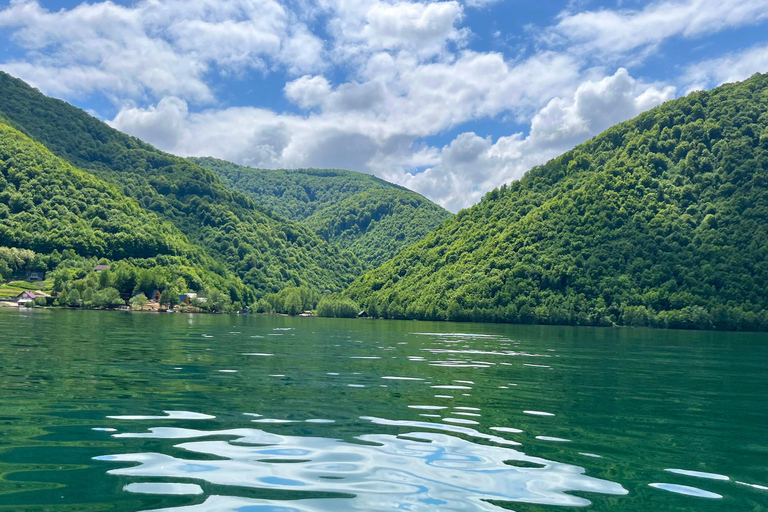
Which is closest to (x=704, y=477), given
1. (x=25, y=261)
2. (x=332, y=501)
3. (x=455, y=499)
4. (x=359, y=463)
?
(x=455, y=499)

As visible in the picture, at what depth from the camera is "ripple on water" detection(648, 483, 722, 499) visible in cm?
1002

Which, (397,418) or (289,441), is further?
(397,418)

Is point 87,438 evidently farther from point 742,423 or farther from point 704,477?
point 742,423

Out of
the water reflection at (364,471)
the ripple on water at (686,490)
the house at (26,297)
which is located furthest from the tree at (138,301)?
the ripple on water at (686,490)

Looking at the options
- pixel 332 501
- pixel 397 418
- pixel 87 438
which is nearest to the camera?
pixel 332 501

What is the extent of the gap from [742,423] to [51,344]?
3598cm

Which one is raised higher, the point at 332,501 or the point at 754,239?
the point at 754,239

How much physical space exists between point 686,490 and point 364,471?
569cm

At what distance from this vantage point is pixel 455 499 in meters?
9.15

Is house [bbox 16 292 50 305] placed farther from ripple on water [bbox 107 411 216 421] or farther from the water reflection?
the water reflection

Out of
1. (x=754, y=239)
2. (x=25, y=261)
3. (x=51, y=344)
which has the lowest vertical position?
(x=51, y=344)

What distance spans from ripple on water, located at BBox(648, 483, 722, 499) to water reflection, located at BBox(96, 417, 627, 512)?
82 cm

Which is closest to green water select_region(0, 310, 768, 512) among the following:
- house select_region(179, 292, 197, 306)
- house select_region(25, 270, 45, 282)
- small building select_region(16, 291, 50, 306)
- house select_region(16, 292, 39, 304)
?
small building select_region(16, 291, 50, 306)

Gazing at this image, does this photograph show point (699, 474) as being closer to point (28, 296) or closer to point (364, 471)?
point (364, 471)
